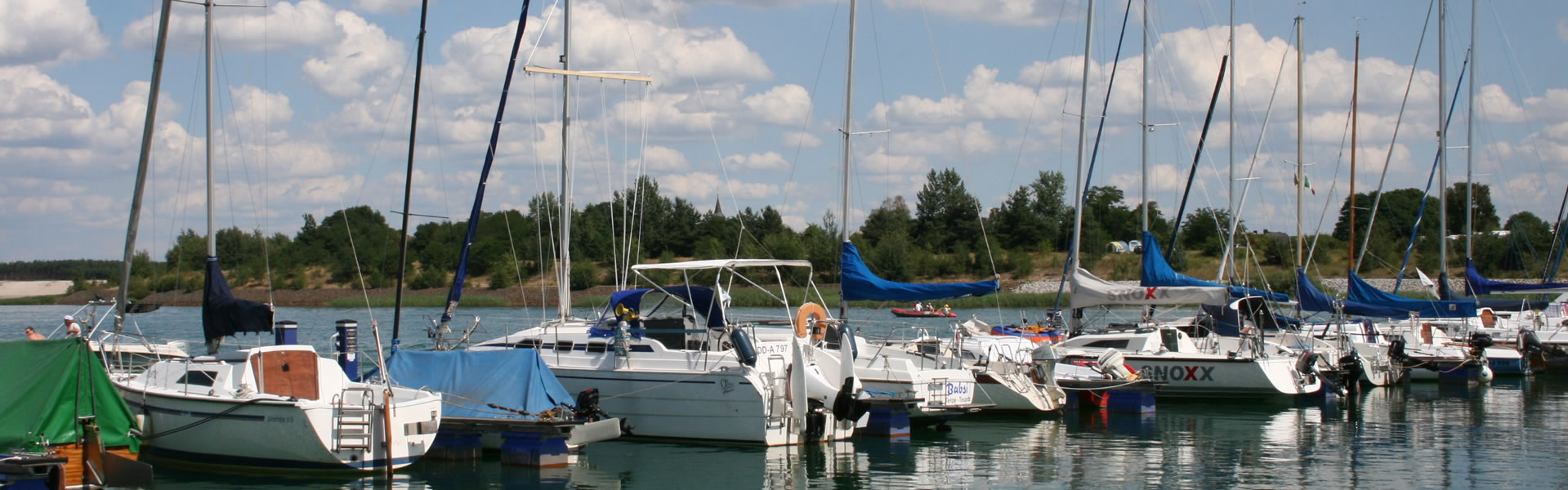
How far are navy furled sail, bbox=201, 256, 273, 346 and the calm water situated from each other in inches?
108

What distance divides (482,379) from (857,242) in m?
66.1

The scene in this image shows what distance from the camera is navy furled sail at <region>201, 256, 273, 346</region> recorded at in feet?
69.7

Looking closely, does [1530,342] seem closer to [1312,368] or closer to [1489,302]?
[1489,302]

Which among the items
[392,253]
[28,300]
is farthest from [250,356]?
[28,300]

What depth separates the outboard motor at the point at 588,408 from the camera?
20.9 m

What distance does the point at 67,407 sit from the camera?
17.2 m

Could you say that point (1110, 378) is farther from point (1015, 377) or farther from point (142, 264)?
point (142, 264)

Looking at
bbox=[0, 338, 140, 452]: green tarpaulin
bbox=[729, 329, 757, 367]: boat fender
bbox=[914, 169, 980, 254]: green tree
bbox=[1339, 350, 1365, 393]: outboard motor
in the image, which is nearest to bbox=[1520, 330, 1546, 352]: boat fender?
bbox=[1339, 350, 1365, 393]: outboard motor

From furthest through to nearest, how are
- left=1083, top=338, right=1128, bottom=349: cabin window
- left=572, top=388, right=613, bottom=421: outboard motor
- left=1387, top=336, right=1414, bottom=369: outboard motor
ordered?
left=1387, top=336, right=1414, bottom=369: outboard motor → left=1083, top=338, right=1128, bottom=349: cabin window → left=572, top=388, right=613, bottom=421: outboard motor

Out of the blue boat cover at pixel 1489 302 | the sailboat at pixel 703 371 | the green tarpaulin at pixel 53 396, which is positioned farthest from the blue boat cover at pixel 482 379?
the blue boat cover at pixel 1489 302

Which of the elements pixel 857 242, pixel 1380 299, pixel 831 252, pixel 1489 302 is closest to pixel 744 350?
pixel 1380 299

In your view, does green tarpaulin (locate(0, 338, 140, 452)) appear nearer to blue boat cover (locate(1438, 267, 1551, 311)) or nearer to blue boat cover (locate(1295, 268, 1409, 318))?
blue boat cover (locate(1295, 268, 1409, 318))

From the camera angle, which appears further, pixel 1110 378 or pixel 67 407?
pixel 1110 378

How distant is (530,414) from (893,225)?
94.5 metres
